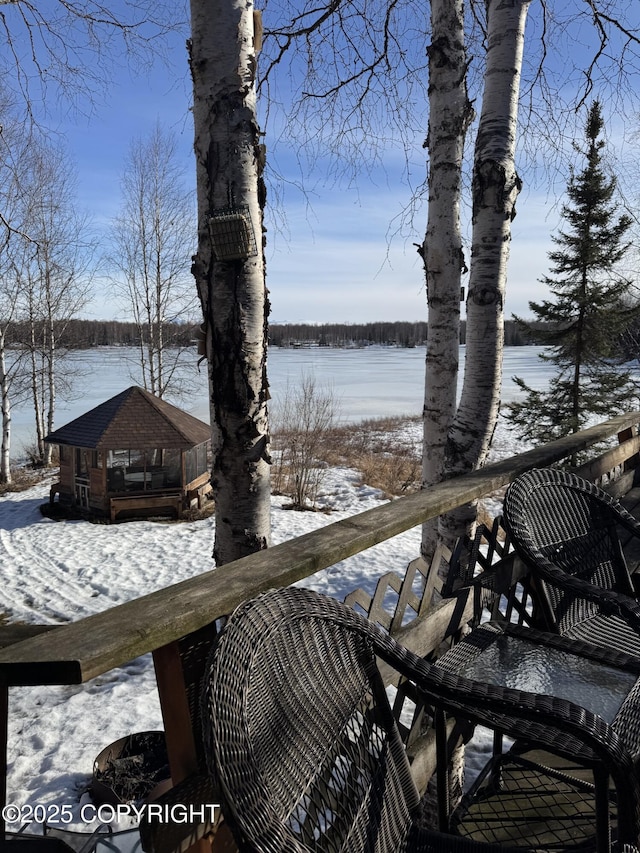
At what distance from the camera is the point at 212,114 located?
89.4 inches

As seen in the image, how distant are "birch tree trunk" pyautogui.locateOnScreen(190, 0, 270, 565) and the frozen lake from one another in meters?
14.3

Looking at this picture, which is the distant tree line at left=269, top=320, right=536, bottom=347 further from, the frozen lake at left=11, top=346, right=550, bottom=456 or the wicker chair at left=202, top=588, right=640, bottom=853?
the wicker chair at left=202, top=588, right=640, bottom=853

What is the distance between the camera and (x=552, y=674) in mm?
1606

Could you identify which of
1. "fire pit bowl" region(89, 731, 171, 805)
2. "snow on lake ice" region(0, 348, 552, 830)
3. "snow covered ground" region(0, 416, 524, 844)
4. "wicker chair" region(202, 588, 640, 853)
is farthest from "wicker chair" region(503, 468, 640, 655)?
"snow on lake ice" region(0, 348, 552, 830)

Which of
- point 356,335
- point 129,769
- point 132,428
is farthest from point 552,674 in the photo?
point 356,335

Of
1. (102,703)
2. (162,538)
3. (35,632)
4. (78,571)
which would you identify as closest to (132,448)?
(162,538)

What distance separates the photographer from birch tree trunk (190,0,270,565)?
2266 millimetres

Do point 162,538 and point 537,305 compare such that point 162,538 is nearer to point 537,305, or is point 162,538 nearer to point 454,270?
point 454,270

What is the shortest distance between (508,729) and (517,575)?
1.18m

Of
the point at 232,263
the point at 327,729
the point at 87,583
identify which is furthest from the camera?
the point at 87,583

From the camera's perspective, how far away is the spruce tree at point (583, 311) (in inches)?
529

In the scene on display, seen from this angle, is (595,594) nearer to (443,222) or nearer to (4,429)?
(443,222)

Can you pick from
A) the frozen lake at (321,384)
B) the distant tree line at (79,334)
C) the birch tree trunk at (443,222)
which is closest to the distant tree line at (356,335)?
the frozen lake at (321,384)

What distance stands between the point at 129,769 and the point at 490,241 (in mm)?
3990
